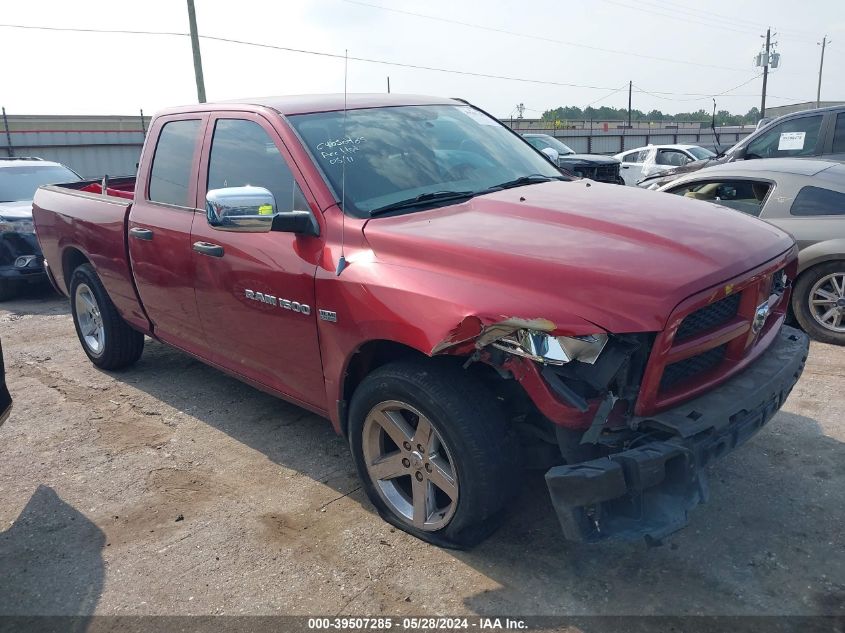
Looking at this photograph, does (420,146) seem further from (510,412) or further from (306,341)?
(510,412)

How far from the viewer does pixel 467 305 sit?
271 centimetres

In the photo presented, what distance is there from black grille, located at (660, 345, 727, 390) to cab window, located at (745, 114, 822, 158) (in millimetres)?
7350

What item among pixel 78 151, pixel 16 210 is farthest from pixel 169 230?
pixel 78 151

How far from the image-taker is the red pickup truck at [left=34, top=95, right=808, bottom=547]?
258 centimetres

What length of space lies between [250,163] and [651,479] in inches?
104

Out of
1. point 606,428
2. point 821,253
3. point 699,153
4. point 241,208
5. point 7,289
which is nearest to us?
point 606,428

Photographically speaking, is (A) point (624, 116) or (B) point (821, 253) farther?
(A) point (624, 116)

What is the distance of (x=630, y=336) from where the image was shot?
2.56 metres

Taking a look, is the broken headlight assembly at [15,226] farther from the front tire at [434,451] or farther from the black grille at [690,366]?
the black grille at [690,366]

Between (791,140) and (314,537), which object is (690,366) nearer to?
(314,537)

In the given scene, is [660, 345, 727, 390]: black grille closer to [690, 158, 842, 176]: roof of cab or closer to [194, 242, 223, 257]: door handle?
[194, 242, 223, 257]: door handle

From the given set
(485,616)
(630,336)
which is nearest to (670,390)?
(630,336)

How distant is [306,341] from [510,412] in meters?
1.12

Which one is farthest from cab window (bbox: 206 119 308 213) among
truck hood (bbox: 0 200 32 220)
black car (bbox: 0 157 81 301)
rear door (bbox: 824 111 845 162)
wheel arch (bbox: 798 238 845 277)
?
rear door (bbox: 824 111 845 162)
